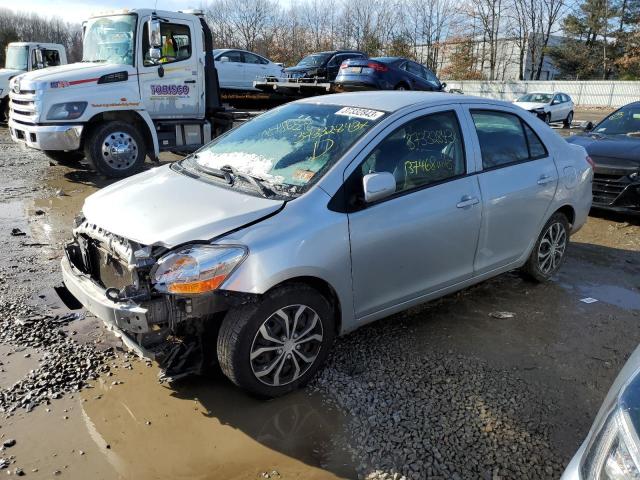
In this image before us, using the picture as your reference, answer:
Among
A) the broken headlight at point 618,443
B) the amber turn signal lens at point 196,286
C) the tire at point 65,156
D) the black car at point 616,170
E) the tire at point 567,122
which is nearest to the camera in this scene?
the broken headlight at point 618,443

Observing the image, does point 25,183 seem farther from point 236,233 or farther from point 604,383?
point 604,383

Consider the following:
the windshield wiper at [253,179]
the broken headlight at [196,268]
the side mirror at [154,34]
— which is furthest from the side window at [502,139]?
the side mirror at [154,34]

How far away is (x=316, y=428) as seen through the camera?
297 cm

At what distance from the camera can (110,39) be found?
9.23 m

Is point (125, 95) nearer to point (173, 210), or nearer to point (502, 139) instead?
point (173, 210)

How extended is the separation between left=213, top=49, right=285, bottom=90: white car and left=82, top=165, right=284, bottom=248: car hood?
13.4m

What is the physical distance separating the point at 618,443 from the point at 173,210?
2.50 m

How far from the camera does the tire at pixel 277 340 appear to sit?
2.95 metres

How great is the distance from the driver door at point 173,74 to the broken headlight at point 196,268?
281 inches

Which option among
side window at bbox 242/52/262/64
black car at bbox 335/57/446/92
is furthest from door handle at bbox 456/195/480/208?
side window at bbox 242/52/262/64

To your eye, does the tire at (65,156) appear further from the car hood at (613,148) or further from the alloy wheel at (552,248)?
the car hood at (613,148)

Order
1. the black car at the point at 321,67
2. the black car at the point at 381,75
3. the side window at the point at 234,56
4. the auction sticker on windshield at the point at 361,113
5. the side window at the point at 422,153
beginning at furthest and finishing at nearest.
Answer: the black car at the point at 321,67
the side window at the point at 234,56
the black car at the point at 381,75
the auction sticker on windshield at the point at 361,113
the side window at the point at 422,153

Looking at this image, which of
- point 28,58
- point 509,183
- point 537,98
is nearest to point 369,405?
point 509,183

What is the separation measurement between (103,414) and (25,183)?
7.55 meters
